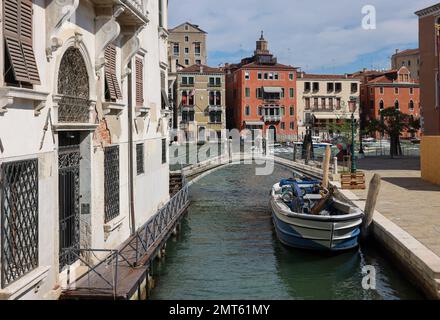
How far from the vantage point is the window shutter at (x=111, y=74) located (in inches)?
377

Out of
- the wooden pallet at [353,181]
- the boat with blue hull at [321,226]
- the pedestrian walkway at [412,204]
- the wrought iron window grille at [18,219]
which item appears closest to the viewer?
the wrought iron window grille at [18,219]

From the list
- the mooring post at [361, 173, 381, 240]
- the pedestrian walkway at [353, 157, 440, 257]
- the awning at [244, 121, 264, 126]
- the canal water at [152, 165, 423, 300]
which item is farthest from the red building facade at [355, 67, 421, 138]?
the mooring post at [361, 173, 381, 240]

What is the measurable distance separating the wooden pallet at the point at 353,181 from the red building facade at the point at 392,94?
149 ft

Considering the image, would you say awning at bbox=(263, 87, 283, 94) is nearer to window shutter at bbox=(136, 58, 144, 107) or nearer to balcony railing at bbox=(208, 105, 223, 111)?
balcony railing at bbox=(208, 105, 223, 111)

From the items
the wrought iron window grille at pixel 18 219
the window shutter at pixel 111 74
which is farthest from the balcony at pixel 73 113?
the window shutter at pixel 111 74

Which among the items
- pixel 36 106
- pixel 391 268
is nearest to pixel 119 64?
pixel 36 106

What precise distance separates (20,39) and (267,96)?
5735cm

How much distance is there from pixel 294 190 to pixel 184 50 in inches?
2347

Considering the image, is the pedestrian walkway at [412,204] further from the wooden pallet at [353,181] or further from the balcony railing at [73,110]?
the balcony railing at [73,110]

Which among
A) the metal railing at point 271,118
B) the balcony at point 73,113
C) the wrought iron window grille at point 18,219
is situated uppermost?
the metal railing at point 271,118

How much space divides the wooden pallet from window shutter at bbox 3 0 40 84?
48.2 feet

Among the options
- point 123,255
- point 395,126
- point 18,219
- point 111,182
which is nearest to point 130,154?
point 111,182

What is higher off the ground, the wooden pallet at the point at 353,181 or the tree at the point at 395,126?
the tree at the point at 395,126
